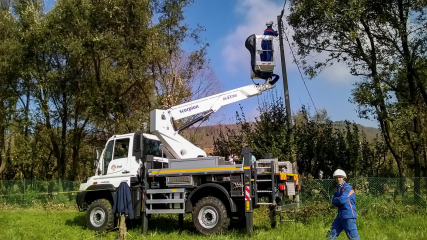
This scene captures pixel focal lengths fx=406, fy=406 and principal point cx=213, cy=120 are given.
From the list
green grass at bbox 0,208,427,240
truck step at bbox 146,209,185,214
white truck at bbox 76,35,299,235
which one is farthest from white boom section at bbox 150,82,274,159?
green grass at bbox 0,208,427,240

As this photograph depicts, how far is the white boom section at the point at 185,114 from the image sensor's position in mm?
11766

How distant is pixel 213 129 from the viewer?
101ft

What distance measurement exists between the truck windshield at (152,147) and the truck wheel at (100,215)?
189 cm

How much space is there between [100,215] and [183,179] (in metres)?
3.12

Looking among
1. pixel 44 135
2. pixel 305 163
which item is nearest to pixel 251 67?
pixel 305 163

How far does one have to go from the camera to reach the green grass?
9.64 meters

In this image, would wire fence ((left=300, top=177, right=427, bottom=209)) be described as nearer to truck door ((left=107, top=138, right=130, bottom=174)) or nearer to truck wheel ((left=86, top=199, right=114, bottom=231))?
truck door ((left=107, top=138, right=130, bottom=174))

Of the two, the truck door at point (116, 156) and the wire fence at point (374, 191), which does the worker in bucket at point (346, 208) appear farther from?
the truck door at point (116, 156)

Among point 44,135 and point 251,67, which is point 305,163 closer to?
point 251,67

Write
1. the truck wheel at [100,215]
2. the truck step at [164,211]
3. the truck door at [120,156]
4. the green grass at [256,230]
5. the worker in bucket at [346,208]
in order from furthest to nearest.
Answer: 1. the truck door at [120,156]
2. the truck wheel at [100,215]
3. the truck step at [164,211]
4. the green grass at [256,230]
5. the worker in bucket at [346,208]

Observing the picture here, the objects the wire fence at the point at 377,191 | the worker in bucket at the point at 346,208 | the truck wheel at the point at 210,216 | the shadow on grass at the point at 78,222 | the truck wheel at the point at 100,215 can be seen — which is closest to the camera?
the worker in bucket at the point at 346,208

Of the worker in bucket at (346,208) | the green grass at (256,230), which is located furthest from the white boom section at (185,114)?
the worker in bucket at (346,208)

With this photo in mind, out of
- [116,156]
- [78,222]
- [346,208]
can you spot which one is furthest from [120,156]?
[346,208]

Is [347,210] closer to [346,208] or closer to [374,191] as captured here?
[346,208]
